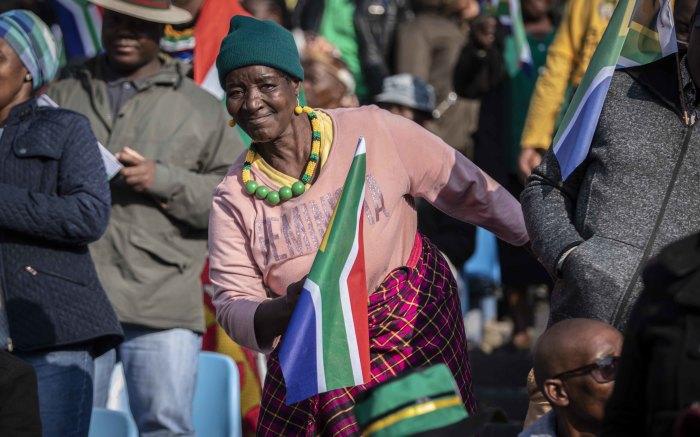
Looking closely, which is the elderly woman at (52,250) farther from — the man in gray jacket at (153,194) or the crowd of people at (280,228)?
the man in gray jacket at (153,194)

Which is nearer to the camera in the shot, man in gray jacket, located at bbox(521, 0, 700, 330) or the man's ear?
the man's ear

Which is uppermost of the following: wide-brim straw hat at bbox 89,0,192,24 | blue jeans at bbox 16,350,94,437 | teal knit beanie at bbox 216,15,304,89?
teal knit beanie at bbox 216,15,304,89

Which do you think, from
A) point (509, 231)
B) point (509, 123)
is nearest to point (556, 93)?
point (509, 123)

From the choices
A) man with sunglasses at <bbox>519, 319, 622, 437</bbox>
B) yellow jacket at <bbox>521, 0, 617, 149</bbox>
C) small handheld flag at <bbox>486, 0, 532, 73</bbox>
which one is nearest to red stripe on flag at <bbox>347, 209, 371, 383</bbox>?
man with sunglasses at <bbox>519, 319, 622, 437</bbox>

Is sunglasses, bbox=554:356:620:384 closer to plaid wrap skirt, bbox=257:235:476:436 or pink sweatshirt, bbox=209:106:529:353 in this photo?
plaid wrap skirt, bbox=257:235:476:436

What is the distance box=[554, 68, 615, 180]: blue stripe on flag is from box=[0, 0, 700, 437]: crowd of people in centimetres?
4

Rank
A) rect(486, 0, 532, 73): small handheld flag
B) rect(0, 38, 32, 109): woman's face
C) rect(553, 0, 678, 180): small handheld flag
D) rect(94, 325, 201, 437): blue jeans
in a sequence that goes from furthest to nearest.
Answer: rect(486, 0, 532, 73): small handheld flag → rect(94, 325, 201, 437): blue jeans → rect(0, 38, 32, 109): woman's face → rect(553, 0, 678, 180): small handheld flag

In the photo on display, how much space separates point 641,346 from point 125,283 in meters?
3.31

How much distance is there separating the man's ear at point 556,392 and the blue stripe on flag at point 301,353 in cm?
71

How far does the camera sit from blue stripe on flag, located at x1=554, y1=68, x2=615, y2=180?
4172 millimetres

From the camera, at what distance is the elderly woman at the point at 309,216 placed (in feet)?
14.3

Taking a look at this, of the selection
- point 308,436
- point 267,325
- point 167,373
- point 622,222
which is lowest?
point 167,373

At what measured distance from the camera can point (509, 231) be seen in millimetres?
4688

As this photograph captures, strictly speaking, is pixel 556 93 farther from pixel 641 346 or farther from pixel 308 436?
pixel 641 346
